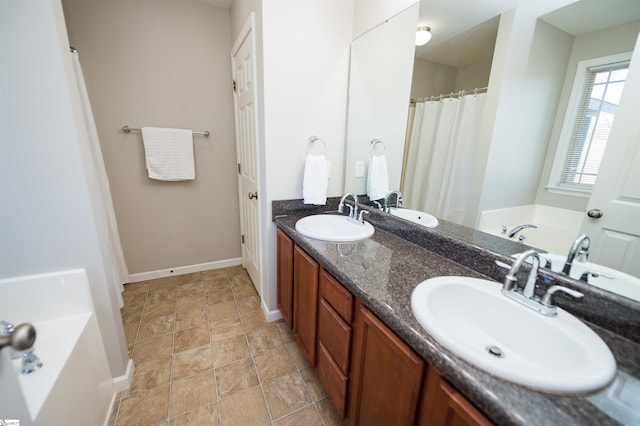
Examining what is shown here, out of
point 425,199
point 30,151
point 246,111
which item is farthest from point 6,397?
point 246,111

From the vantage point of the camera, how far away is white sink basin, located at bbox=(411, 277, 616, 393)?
0.53 metres

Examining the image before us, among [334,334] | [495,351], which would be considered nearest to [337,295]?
[334,334]

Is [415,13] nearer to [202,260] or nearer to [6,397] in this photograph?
[6,397]

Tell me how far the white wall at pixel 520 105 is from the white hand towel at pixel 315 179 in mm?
909

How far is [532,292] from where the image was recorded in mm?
771

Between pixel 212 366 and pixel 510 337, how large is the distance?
1.56 meters

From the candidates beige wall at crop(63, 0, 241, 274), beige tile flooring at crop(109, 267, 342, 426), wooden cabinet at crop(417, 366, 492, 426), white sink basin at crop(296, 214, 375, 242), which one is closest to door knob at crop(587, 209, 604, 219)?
wooden cabinet at crop(417, 366, 492, 426)

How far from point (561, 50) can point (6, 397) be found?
1810 millimetres

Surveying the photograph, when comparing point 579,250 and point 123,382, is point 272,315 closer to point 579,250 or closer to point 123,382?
point 123,382

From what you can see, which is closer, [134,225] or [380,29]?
[380,29]

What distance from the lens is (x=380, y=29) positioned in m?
1.51

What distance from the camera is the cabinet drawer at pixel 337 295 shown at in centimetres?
97

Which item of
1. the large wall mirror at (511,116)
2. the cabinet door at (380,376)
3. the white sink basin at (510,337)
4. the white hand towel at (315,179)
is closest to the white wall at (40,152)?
the white hand towel at (315,179)

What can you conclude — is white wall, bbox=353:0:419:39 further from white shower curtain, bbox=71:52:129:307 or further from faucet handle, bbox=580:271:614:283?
white shower curtain, bbox=71:52:129:307
